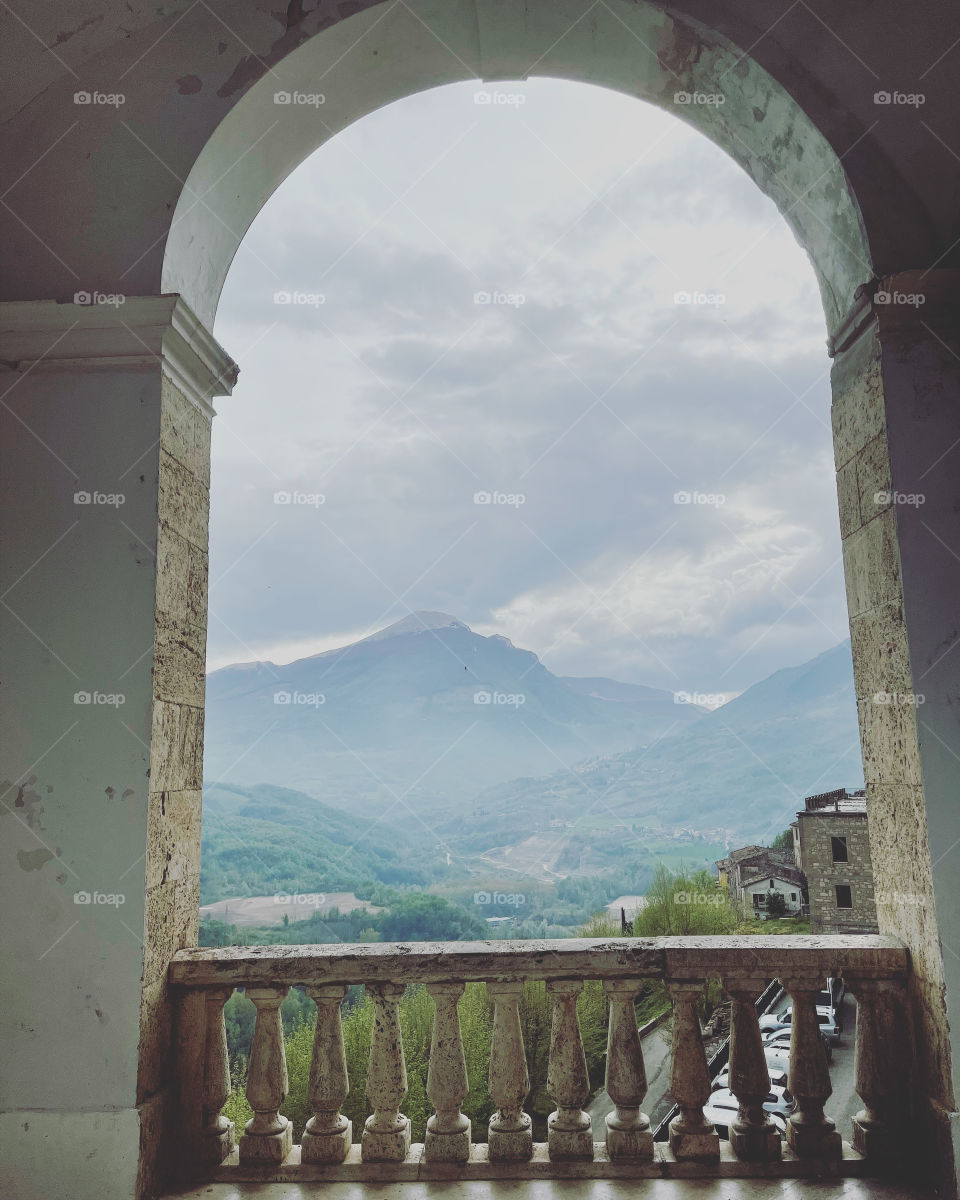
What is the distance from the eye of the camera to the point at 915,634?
2268 millimetres

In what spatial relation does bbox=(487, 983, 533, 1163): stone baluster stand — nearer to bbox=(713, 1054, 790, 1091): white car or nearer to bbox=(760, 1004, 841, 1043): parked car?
bbox=(713, 1054, 790, 1091): white car

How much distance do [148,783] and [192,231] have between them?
182 cm

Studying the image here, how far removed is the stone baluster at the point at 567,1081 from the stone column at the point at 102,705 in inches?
41.6

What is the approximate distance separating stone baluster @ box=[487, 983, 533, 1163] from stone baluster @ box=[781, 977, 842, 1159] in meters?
0.76

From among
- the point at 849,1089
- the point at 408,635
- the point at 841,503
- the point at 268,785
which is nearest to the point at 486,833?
the point at 268,785

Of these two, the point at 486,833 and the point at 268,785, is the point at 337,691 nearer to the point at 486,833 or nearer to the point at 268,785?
the point at 268,785

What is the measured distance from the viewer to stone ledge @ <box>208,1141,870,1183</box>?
7.06 ft

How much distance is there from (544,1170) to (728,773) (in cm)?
923

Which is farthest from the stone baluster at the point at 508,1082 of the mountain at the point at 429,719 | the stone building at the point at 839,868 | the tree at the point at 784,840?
the mountain at the point at 429,719

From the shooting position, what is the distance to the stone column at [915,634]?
2.14 metres

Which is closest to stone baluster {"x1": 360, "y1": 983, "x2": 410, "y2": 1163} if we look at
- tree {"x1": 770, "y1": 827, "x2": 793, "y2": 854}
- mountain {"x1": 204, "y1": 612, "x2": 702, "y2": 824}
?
tree {"x1": 770, "y1": 827, "x2": 793, "y2": 854}

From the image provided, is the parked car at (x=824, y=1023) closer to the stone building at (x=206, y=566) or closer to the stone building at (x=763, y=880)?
the stone building at (x=206, y=566)

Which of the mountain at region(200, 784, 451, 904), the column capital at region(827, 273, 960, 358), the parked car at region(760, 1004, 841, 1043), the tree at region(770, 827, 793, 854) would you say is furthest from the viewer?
the mountain at region(200, 784, 451, 904)

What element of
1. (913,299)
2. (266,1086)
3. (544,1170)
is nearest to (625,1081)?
(544,1170)
